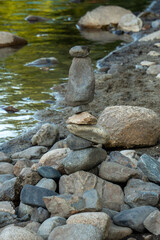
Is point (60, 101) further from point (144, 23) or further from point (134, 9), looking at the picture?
point (134, 9)

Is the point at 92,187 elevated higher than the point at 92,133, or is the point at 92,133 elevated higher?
the point at 92,133

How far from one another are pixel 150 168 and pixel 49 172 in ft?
3.71

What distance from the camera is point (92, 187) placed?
509 centimetres

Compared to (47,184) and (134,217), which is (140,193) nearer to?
(134,217)

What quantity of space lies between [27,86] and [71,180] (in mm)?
5981

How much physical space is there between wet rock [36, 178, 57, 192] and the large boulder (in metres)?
1.80

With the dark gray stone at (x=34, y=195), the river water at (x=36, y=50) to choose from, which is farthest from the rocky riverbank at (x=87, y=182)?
the river water at (x=36, y=50)

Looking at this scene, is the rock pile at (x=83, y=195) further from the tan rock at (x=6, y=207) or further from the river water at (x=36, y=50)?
the river water at (x=36, y=50)

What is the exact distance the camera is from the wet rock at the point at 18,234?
411 centimetres

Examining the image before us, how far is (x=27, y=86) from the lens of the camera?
10.9 metres

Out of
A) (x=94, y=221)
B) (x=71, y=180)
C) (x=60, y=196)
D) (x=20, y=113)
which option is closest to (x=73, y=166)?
(x=71, y=180)

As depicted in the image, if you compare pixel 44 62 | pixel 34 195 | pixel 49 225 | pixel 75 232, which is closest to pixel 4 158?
pixel 34 195

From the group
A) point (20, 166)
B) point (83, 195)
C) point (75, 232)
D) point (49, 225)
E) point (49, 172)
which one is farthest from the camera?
point (20, 166)

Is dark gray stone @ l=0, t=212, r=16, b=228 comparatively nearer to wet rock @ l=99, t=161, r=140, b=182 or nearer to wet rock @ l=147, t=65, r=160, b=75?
wet rock @ l=99, t=161, r=140, b=182
